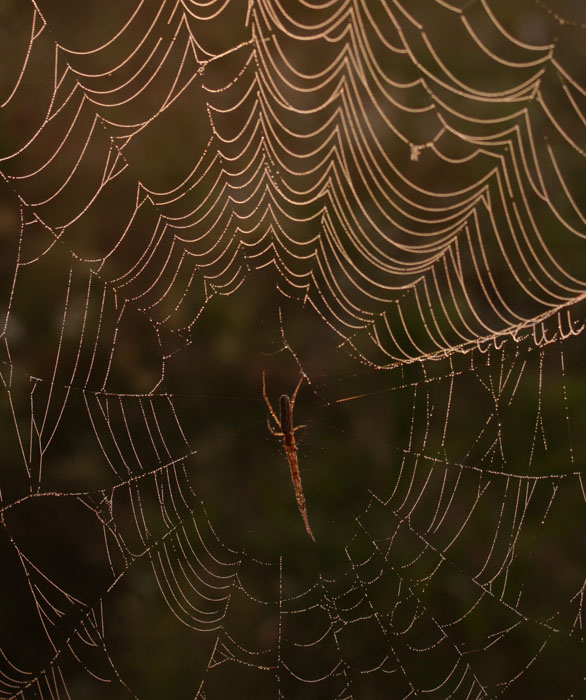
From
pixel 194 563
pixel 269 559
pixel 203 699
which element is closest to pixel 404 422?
pixel 269 559

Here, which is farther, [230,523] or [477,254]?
[230,523]

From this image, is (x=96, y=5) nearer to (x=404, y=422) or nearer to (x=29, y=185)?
(x=29, y=185)

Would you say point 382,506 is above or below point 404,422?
below

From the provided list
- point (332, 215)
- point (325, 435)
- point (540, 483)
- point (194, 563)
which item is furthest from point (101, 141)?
point (540, 483)

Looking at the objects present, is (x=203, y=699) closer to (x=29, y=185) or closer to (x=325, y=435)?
(x=325, y=435)

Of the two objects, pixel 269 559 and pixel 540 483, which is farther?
pixel 269 559

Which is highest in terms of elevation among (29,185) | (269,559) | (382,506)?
(29,185)
